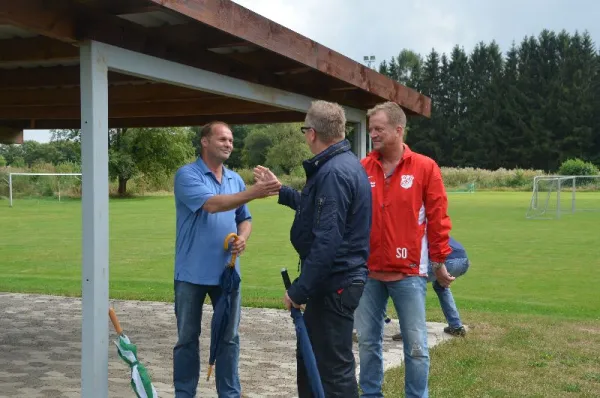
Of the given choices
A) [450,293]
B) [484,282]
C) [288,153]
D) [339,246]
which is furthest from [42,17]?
[288,153]

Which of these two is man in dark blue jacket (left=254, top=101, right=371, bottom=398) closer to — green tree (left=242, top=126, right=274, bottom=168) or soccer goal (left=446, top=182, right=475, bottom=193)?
soccer goal (left=446, top=182, right=475, bottom=193)

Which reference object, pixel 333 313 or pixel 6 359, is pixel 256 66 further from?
pixel 6 359

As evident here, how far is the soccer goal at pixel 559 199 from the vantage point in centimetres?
3184

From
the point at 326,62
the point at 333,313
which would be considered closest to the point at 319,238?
the point at 333,313

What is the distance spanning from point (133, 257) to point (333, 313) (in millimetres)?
12708

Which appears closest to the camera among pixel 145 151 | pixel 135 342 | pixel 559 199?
pixel 135 342

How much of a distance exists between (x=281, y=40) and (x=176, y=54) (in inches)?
29.6

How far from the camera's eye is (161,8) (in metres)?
4.17

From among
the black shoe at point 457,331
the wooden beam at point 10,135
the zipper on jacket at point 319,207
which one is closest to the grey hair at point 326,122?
the zipper on jacket at point 319,207

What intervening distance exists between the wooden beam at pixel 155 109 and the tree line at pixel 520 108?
249ft

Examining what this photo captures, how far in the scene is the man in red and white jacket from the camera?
15.9ft

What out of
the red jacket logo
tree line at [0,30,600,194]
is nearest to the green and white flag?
the red jacket logo

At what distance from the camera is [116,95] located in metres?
7.94

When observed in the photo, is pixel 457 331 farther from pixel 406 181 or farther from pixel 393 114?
pixel 393 114
